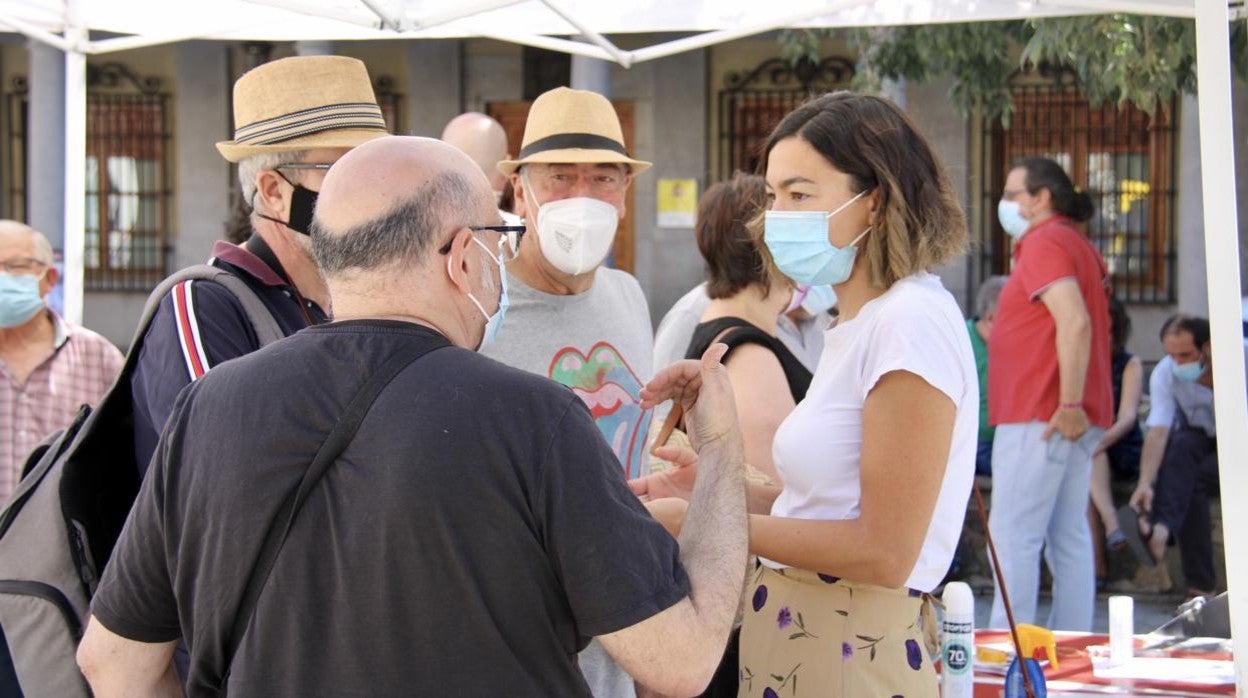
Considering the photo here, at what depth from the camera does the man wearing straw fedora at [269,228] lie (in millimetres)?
2154

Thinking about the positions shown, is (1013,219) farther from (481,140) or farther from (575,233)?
(575,233)

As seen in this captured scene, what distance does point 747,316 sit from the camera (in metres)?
3.54

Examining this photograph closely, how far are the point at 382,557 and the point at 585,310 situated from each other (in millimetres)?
1711

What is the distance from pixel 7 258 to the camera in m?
4.95

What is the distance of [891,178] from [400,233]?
1020 mm

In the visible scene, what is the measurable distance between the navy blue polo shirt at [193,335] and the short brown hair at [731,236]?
1.51m

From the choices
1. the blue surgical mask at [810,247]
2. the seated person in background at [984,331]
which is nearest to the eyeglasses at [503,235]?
the blue surgical mask at [810,247]

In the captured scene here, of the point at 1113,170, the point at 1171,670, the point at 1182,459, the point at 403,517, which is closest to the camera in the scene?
the point at 403,517

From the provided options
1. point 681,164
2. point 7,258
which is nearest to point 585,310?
point 7,258

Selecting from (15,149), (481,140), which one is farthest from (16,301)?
(15,149)

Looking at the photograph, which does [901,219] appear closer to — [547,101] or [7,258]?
[547,101]

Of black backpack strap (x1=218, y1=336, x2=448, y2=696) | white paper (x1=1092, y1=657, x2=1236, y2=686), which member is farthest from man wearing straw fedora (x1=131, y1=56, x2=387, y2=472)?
white paper (x1=1092, y1=657, x2=1236, y2=686)

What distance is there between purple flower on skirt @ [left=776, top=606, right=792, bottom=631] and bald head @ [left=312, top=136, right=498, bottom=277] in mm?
1010

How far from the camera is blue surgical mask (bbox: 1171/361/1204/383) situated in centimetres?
714
